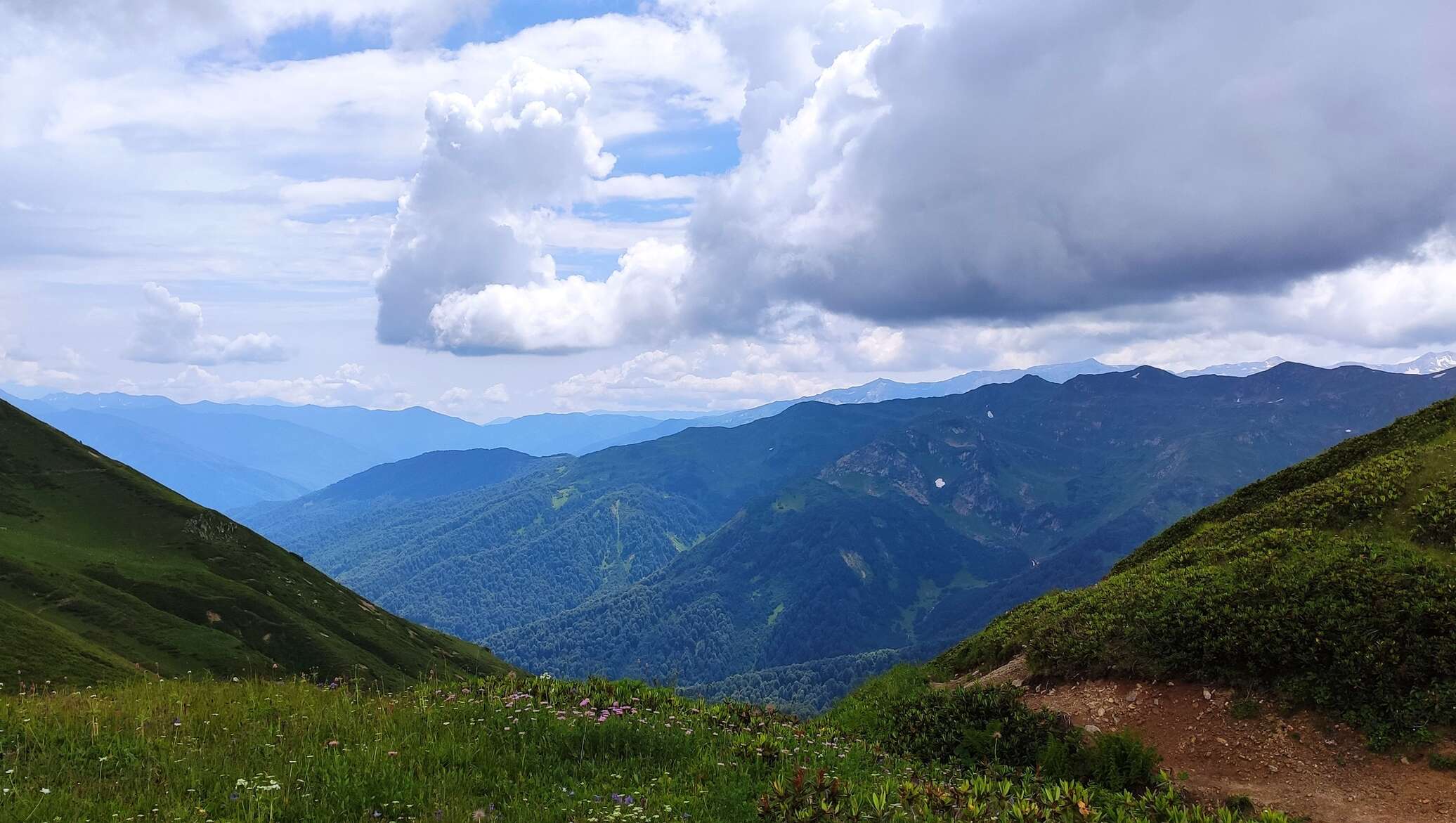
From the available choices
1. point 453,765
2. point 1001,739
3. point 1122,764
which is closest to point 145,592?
point 453,765

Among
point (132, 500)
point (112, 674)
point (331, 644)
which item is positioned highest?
point (132, 500)

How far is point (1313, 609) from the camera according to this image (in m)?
14.7

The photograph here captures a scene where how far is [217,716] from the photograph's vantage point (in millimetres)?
9742

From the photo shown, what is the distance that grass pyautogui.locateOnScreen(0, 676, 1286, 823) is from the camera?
23.6ft

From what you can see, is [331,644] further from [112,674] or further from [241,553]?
[112,674]

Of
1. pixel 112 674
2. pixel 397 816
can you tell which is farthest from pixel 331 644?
pixel 397 816

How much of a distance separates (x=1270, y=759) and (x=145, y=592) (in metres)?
148

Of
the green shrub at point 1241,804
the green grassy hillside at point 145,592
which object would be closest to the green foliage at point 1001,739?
the green shrub at point 1241,804

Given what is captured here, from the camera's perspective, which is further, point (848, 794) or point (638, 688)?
point (638, 688)

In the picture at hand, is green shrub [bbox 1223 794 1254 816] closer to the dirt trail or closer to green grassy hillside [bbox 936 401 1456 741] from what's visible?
the dirt trail

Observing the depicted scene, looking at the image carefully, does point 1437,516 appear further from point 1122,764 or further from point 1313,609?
point 1122,764

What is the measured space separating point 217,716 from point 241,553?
6761 inches

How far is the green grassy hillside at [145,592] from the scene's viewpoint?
95.3m

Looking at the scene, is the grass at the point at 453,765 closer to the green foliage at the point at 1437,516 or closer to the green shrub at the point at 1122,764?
the green shrub at the point at 1122,764
